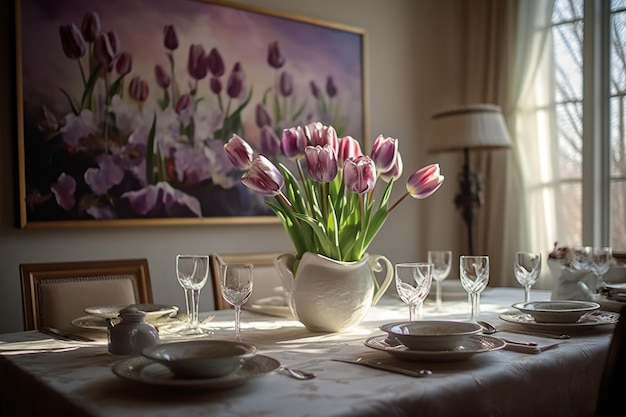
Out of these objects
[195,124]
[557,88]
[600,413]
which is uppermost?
[557,88]

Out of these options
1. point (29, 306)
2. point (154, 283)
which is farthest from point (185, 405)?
point (154, 283)

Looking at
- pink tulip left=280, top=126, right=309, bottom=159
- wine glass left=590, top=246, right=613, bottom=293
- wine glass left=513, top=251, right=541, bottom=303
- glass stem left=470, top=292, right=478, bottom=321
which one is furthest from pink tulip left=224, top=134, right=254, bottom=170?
wine glass left=590, top=246, right=613, bottom=293

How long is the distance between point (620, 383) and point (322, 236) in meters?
0.76

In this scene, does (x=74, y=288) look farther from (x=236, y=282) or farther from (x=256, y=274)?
(x=236, y=282)

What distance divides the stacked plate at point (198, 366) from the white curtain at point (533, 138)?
280 centimetres

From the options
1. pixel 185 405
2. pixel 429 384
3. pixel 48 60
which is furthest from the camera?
pixel 48 60

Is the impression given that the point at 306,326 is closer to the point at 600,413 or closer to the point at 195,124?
the point at 600,413

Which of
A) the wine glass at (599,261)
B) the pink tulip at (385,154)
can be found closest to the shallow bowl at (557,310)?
the wine glass at (599,261)

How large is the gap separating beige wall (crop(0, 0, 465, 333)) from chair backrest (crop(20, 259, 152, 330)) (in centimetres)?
71

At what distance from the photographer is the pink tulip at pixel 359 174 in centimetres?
157

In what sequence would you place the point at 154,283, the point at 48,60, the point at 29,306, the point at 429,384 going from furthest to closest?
the point at 154,283
the point at 48,60
the point at 29,306
the point at 429,384

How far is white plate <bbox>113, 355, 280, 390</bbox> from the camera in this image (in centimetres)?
105

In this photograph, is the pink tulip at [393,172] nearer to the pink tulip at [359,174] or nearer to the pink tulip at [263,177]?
the pink tulip at [359,174]

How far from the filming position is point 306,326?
169cm
